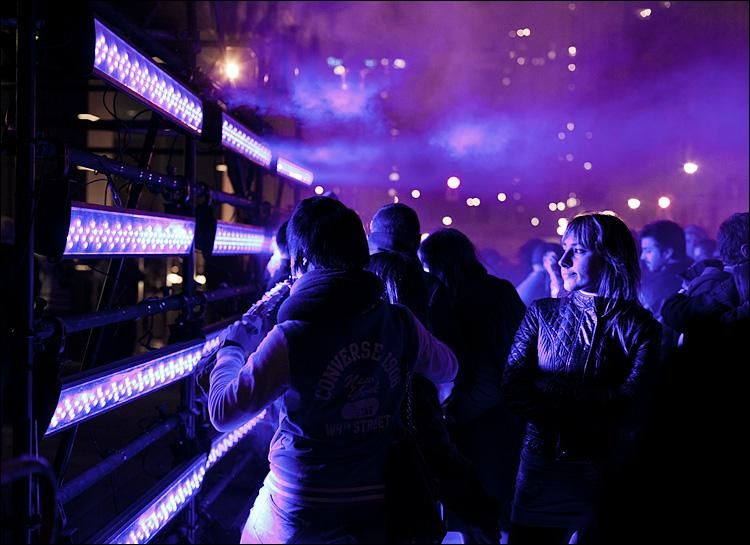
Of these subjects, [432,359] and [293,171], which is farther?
[293,171]

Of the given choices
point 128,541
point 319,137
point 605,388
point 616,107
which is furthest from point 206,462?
point 616,107

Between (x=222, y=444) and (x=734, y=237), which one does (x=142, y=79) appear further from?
(x=734, y=237)

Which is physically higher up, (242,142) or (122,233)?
(242,142)

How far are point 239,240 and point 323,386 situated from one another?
11.7ft

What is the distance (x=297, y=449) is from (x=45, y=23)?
1.91m

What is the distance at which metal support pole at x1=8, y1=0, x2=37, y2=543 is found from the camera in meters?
2.37

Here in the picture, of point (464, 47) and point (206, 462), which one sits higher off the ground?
point (464, 47)

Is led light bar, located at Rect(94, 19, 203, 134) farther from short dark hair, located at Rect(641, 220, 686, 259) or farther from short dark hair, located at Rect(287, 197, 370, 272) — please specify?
short dark hair, located at Rect(641, 220, 686, 259)

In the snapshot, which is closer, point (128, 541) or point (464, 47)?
point (128, 541)

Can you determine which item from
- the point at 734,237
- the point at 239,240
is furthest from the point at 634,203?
the point at 734,237

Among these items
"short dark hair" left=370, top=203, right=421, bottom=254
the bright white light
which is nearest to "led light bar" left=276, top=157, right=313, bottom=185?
the bright white light

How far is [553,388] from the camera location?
2838 mm

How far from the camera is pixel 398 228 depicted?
3531 mm

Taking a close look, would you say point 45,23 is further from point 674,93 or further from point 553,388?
point 674,93
